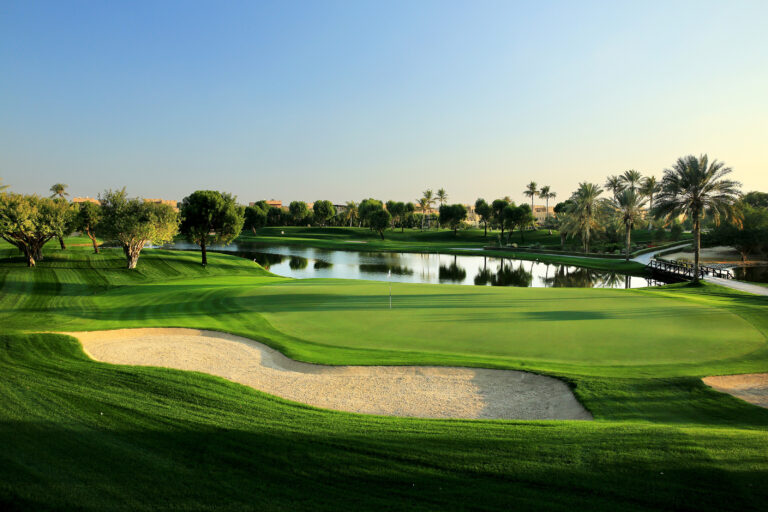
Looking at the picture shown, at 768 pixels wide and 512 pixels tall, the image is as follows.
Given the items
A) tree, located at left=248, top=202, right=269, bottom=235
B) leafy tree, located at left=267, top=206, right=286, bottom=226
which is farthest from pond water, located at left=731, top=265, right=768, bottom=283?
leafy tree, located at left=267, top=206, right=286, bottom=226

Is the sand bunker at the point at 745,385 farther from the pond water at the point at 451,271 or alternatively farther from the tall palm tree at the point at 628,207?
the tall palm tree at the point at 628,207

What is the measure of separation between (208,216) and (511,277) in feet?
124

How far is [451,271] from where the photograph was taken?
55969 mm

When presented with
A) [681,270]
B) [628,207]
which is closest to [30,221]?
[681,270]

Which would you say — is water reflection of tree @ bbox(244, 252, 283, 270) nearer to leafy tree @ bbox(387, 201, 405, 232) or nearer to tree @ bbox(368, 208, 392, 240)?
tree @ bbox(368, 208, 392, 240)

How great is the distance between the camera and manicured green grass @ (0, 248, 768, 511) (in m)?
5.48

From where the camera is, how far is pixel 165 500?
5395mm

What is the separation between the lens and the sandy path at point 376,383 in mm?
9766

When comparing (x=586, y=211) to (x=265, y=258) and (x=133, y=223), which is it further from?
(x=133, y=223)

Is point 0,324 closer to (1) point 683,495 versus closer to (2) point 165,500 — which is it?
(2) point 165,500

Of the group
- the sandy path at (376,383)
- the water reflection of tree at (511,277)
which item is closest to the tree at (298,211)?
the water reflection of tree at (511,277)

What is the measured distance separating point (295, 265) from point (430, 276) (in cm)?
2266

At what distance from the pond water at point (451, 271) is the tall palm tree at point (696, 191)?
401 inches

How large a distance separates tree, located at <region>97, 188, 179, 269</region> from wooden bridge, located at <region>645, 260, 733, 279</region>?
5426cm
